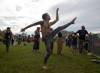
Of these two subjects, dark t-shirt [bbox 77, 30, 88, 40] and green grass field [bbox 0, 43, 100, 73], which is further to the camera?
dark t-shirt [bbox 77, 30, 88, 40]

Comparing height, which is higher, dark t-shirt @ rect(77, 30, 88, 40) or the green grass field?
dark t-shirt @ rect(77, 30, 88, 40)

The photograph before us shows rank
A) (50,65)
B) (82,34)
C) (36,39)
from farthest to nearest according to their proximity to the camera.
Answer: (36,39), (82,34), (50,65)

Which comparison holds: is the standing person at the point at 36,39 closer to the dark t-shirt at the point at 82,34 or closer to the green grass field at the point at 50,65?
the dark t-shirt at the point at 82,34

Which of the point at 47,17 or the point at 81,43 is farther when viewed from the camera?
the point at 81,43

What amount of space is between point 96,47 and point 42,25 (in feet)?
37.0

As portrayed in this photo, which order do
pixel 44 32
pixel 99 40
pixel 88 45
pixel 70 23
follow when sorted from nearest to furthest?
pixel 70 23 < pixel 44 32 < pixel 99 40 < pixel 88 45

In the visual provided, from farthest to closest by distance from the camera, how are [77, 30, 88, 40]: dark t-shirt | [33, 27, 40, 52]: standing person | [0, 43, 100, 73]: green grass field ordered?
[33, 27, 40, 52]: standing person → [77, 30, 88, 40]: dark t-shirt → [0, 43, 100, 73]: green grass field

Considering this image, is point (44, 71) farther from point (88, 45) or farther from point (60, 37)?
point (88, 45)

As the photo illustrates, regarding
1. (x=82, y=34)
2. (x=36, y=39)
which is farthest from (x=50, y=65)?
(x=36, y=39)

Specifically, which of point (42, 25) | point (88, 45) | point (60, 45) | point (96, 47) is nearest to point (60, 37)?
point (60, 45)

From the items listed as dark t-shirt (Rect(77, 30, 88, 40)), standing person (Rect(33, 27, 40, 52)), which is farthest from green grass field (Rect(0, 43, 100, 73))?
standing person (Rect(33, 27, 40, 52))

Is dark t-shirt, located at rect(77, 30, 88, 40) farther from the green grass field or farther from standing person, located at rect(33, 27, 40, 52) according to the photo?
the green grass field

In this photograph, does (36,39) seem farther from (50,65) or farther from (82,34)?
(50,65)

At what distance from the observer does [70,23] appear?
35.5 ft
